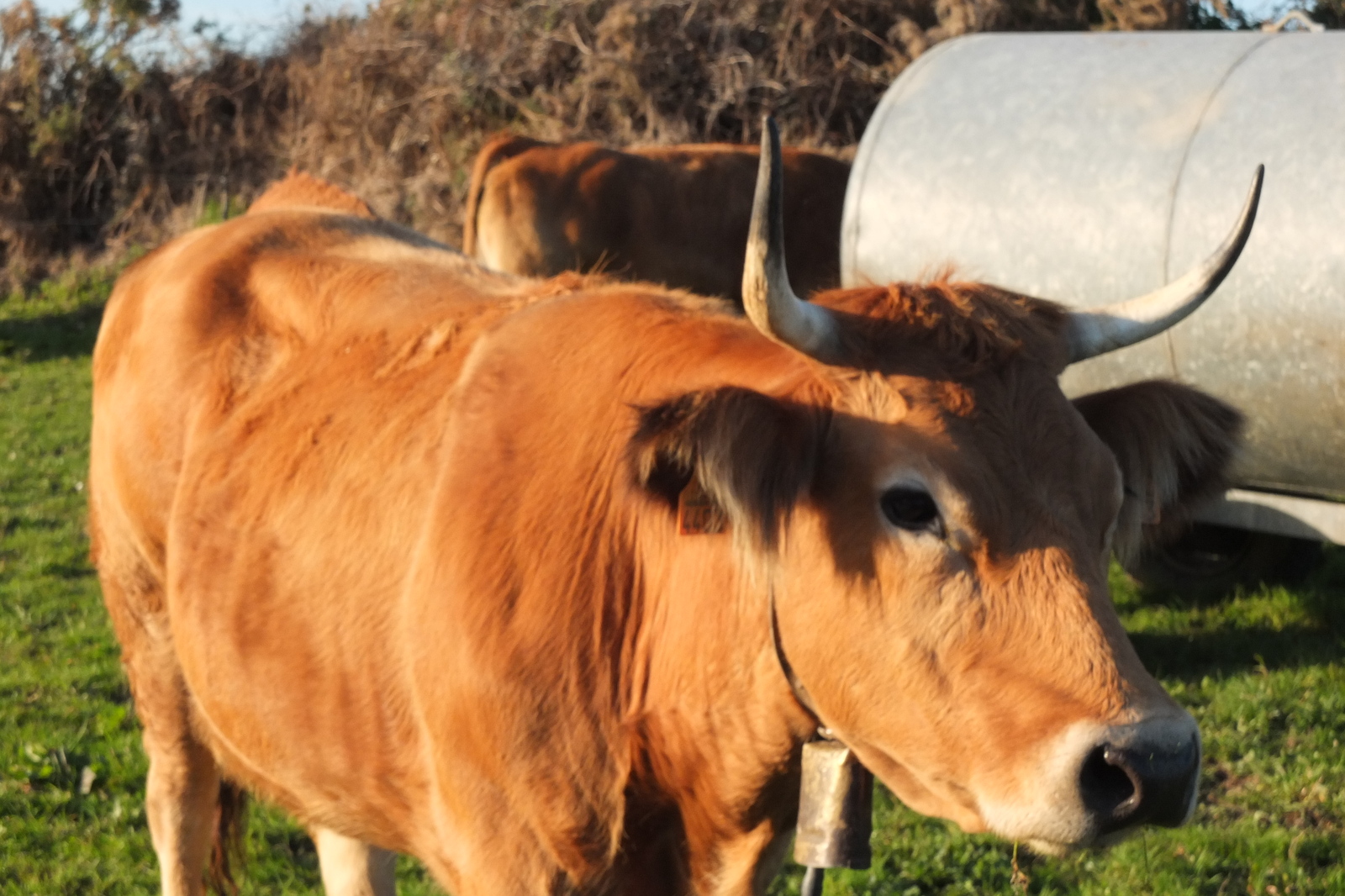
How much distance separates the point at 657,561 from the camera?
8.33 ft

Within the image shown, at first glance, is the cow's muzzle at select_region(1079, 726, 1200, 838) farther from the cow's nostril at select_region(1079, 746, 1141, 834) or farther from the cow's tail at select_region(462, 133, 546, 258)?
the cow's tail at select_region(462, 133, 546, 258)

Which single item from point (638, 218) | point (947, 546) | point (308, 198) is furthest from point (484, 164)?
point (947, 546)

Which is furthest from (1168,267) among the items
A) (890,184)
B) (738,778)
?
(738,778)

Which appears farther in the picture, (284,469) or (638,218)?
(638,218)

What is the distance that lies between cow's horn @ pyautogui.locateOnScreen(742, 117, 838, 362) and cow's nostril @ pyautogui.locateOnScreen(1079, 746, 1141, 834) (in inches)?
29.3

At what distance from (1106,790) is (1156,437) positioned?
2.69ft

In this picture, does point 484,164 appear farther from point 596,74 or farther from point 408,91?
point 408,91

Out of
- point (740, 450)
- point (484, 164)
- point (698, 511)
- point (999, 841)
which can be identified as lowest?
point (999, 841)

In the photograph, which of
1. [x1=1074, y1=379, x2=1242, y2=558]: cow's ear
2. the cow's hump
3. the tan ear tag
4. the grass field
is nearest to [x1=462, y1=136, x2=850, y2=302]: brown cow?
the grass field

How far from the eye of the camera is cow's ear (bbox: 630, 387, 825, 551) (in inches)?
83.2

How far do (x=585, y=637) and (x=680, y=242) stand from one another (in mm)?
7646

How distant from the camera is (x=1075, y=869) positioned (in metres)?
4.05

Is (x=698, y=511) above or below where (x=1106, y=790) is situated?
above

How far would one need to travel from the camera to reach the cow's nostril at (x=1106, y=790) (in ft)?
6.41
